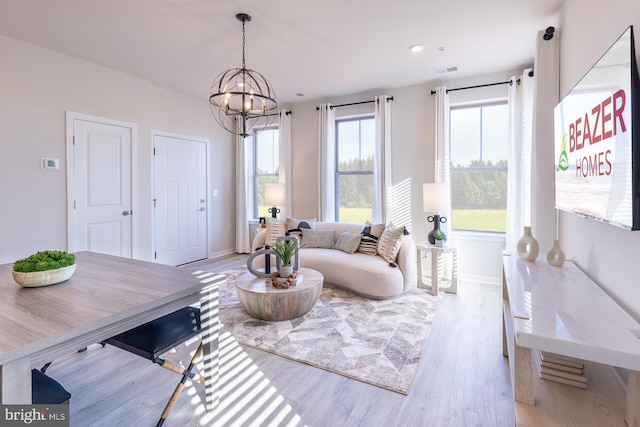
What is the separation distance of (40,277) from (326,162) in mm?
4060

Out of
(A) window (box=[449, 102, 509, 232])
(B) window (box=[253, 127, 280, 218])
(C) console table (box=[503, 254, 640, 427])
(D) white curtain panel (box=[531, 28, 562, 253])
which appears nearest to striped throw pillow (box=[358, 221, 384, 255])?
(A) window (box=[449, 102, 509, 232])

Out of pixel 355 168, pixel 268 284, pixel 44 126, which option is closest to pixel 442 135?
pixel 355 168

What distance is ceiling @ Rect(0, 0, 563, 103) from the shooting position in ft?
8.60

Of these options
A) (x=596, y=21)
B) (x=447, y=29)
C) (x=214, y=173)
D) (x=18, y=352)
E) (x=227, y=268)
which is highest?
(x=447, y=29)

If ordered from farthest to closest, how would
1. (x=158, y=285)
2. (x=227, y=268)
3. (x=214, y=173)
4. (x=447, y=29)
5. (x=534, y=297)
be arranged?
(x=214, y=173)
(x=227, y=268)
(x=447, y=29)
(x=158, y=285)
(x=534, y=297)

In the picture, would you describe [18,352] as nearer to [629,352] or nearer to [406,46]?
[629,352]

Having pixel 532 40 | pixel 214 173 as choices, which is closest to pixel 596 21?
pixel 532 40

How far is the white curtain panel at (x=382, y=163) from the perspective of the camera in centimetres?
462

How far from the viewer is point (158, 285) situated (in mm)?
1549

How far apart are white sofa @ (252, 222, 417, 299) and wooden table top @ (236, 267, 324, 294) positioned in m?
0.59

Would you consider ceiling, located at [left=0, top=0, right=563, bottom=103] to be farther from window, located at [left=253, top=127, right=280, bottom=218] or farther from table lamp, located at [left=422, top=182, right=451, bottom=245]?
window, located at [left=253, top=127, right=280, bottom=218]

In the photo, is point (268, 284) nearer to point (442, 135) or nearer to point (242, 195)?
point (442, 135)

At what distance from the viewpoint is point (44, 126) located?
11.2 feet

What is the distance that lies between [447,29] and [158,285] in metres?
3.29
